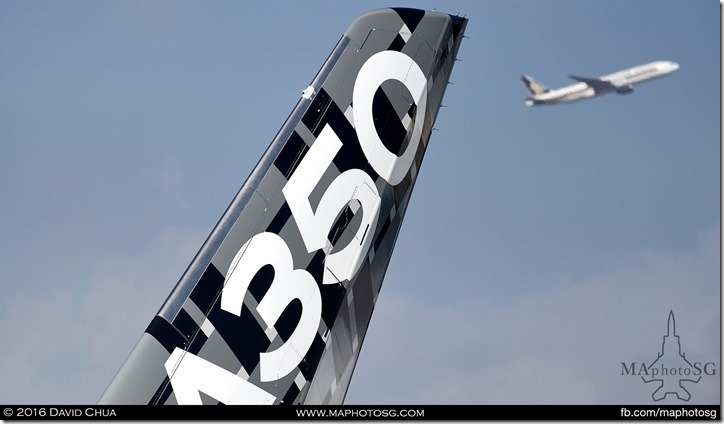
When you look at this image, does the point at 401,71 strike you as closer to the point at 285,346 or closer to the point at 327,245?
the point at 327,245

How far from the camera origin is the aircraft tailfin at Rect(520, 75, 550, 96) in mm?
107875

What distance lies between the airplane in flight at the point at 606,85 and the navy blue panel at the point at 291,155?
281ft

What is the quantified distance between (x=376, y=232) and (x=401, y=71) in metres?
2.93

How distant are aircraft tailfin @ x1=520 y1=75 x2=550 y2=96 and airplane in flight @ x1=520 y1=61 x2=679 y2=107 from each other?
46 cm

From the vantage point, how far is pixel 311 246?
15.4 metres

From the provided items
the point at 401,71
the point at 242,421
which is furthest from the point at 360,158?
the point at 242,421

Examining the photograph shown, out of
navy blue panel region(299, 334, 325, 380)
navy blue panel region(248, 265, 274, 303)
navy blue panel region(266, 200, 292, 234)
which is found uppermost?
navy blue panel region(266, 200, 292, 234)

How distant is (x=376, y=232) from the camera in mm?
16734

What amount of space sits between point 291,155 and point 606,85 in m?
87.9

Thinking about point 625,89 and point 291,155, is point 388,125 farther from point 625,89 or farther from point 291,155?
point 625,89

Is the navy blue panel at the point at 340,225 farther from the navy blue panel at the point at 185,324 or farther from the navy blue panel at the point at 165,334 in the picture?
the navy blue panel at the point at 165,334

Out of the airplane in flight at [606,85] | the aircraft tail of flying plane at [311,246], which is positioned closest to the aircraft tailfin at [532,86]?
Answer: the airplane in flight at [606,85]

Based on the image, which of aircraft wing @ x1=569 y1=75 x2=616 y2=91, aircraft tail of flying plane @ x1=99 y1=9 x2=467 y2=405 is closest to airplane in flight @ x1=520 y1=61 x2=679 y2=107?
aircraft wing @ x1=569 y1=75 x2=616 y2=91

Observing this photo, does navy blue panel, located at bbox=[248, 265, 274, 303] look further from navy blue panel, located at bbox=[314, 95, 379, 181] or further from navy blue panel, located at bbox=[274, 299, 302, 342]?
navy blue panel, located at bbox=[314, 95, 379, 181]
